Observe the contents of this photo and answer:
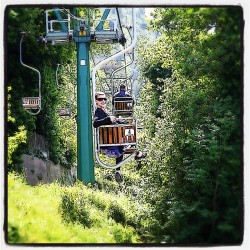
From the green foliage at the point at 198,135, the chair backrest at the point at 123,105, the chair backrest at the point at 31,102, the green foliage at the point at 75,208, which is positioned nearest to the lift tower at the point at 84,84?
the green foliage at the point at 75,208

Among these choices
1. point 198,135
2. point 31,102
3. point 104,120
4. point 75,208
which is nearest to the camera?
→ point 104,120

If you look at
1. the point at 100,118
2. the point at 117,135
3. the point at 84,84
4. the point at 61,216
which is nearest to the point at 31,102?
the point at 84,84

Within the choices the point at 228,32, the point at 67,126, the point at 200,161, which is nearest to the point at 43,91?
the point at 67,126

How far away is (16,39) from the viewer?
4422 mm

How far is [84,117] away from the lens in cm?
443

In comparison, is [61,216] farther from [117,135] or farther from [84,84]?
[84,84]

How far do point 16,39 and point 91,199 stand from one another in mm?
1519

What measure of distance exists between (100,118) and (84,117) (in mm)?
354

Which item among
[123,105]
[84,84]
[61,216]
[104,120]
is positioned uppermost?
[84,84]

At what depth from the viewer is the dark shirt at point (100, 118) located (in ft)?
13.4

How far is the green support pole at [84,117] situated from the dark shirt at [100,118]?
0.33 meters

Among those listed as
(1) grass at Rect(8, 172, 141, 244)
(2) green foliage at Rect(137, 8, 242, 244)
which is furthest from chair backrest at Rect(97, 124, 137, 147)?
(2) green foliage at Rect(137, 8, 242, 244)

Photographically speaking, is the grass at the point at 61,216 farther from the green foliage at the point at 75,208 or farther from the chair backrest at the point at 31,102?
the chair backrest at the point at 31,102

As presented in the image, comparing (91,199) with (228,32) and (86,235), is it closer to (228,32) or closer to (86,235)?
(86,235)
